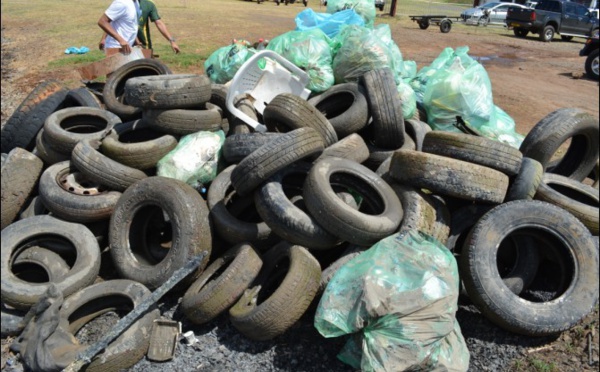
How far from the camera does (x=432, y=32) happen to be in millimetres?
19703

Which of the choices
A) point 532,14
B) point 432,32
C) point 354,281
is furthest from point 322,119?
point 532,14

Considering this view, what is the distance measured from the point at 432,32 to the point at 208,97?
17186 millimetres

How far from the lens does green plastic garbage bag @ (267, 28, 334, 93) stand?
5.85 meters

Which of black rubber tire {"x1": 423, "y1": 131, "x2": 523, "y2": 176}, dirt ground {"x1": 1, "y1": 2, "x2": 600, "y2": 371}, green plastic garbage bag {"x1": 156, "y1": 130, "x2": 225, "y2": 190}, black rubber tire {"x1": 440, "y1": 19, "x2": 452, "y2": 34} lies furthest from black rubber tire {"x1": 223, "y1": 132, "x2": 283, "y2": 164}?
black rubber tire {"x1": 440, "y1": 19, "x2": 452, "y2": 34}

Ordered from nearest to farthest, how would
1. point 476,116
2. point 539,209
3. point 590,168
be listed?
point 539,209
point 590,168
point 476,116

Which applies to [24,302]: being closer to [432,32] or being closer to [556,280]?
[556,280]

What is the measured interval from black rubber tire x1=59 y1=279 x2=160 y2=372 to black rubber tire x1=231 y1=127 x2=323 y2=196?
3.84ft

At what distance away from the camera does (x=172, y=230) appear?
3.97 meters

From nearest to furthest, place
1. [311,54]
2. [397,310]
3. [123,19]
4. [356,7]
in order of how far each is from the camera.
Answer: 1. [397,310]
2. [311,54]
3. [123,19]
4. [356,7]

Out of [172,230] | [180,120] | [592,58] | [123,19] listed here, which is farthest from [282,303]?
[592,58]

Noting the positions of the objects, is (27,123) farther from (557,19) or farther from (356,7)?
(557,19)

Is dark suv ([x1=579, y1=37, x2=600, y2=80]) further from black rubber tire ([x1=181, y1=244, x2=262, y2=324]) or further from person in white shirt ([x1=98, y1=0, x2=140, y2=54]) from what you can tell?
black rubber tire ([x1=181, y1=244, x2=262, y2=324])

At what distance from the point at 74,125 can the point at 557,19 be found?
2079 centimetres

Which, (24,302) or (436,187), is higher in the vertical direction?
(436,187)
